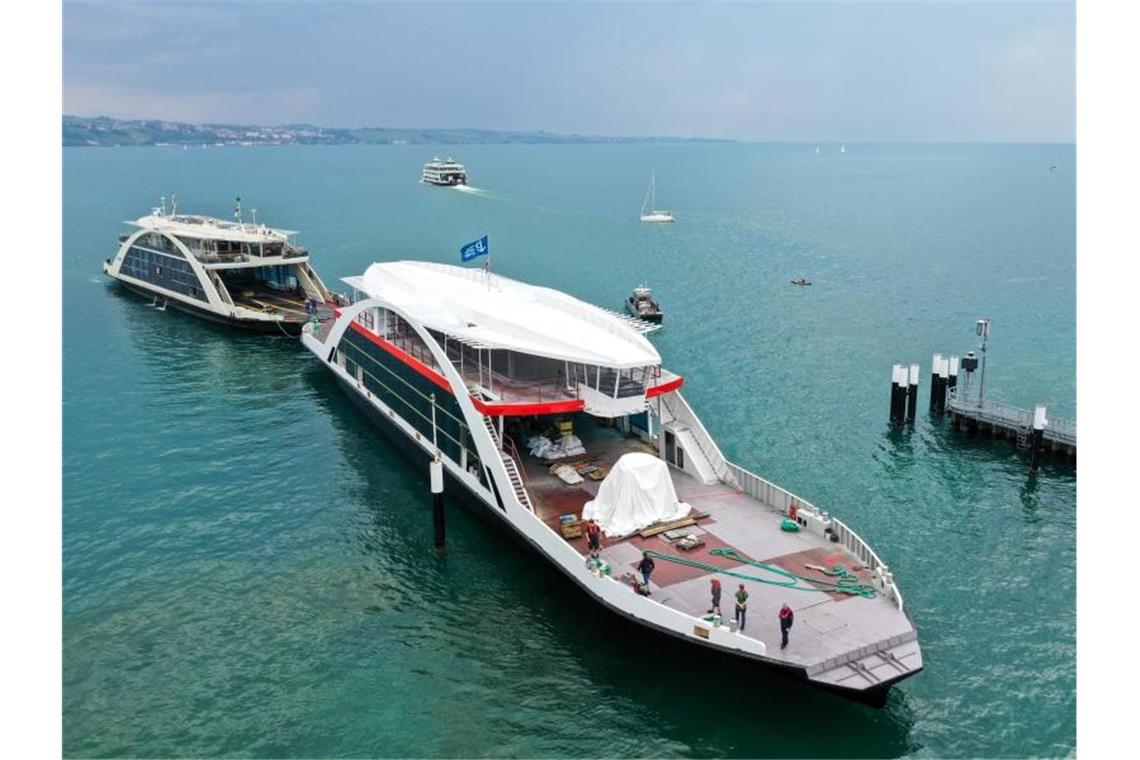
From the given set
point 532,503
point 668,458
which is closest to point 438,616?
point 532,503

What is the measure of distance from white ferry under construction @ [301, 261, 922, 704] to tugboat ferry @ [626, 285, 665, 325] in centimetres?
2669

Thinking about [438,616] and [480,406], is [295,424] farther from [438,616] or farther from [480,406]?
[438,616]

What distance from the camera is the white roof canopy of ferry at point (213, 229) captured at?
3253 inches

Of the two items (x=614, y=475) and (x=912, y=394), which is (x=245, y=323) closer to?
(x=614, y=475)

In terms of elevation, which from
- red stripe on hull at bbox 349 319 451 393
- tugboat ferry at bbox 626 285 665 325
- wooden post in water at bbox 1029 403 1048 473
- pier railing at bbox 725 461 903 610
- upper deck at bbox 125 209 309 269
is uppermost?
upper deck at bbox 125 209 309 269

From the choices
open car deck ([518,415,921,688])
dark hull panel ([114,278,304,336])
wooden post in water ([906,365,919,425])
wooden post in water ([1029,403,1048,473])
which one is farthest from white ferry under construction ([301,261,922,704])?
dark hull panel ([114,278,304,336])

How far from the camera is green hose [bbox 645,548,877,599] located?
30.7m

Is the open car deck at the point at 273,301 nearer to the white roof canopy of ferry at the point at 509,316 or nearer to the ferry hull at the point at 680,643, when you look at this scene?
the white roof canopy of ferry at the point at 509,316

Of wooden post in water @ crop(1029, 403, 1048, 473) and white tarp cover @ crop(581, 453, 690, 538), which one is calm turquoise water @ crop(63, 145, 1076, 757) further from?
white tarp cover @ crop(581, 453, 690, 538)

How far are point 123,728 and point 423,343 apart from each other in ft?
79.5

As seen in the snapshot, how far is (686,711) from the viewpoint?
28438 millimetres

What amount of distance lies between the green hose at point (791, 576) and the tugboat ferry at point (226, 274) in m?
48.3

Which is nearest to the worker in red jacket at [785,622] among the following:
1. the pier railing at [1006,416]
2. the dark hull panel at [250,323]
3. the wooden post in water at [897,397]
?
the pier railing at [1006,416]

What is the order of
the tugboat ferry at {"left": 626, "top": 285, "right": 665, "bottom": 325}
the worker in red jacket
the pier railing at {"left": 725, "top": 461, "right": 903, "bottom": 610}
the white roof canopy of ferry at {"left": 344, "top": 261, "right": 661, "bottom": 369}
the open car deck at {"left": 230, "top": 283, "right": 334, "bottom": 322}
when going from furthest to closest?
the tugboat ferry at {"left": 626, "top": 285, "right": 665, "bottom": 325} < the open car deck at {"left": 230, "top": 283, "right": 334, "bottom": 322} < the white roof canopy of ferry at {"left": 344, "top": 261, "right": 661, "bottom": 369} < the pier railing at {"left": 725, "top": 461, "right": 903, "bottom": 610} < the worker in red jacket
